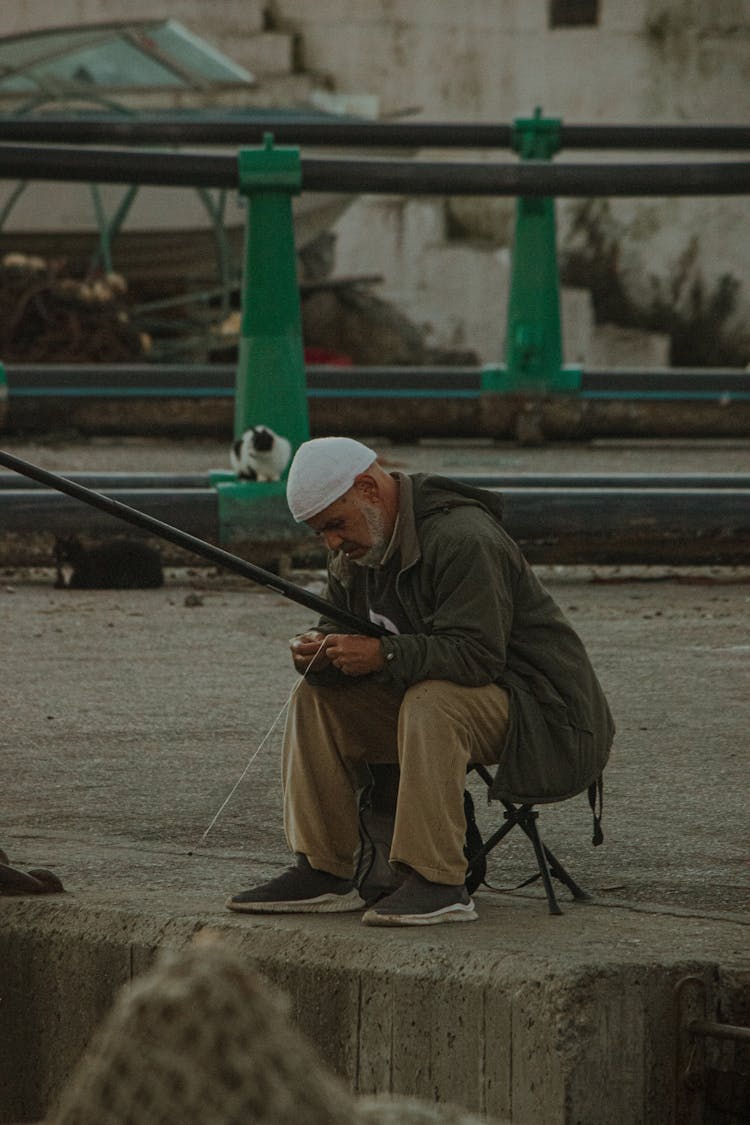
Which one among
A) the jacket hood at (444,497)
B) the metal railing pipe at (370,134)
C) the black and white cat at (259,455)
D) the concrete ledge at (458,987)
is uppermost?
the metal railing pipe at (370,134)

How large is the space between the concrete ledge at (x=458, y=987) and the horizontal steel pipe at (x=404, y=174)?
4.48 m

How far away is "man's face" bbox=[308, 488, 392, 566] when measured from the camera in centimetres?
438

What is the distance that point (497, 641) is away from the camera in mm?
4344

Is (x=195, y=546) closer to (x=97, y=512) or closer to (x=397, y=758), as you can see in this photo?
(x=397, y=758)

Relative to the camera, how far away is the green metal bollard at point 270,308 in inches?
329

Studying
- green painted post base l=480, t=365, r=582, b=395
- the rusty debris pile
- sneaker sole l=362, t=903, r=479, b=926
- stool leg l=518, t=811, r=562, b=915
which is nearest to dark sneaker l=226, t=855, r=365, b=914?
sneaker sole l=362, t=903, r=479, b=926

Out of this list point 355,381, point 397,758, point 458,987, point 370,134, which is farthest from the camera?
point 355,381

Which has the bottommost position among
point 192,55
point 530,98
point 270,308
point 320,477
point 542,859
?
point 542,859

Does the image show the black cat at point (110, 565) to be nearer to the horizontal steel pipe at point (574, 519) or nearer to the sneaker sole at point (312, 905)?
the horizontal steel pipe at point (574, 519)

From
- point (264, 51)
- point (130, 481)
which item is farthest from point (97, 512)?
point (264, 51)

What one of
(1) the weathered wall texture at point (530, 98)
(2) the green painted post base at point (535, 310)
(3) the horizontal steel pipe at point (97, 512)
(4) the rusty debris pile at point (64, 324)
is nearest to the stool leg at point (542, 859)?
(3) the horizontal steel pipe at point (97, 512)

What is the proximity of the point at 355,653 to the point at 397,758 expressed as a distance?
1.07ft

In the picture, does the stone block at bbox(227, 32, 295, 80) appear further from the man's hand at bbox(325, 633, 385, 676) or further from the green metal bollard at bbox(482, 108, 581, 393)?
the man's hand at bbox(325, 633, 385, 676)

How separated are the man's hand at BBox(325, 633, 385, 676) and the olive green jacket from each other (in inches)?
1.0
